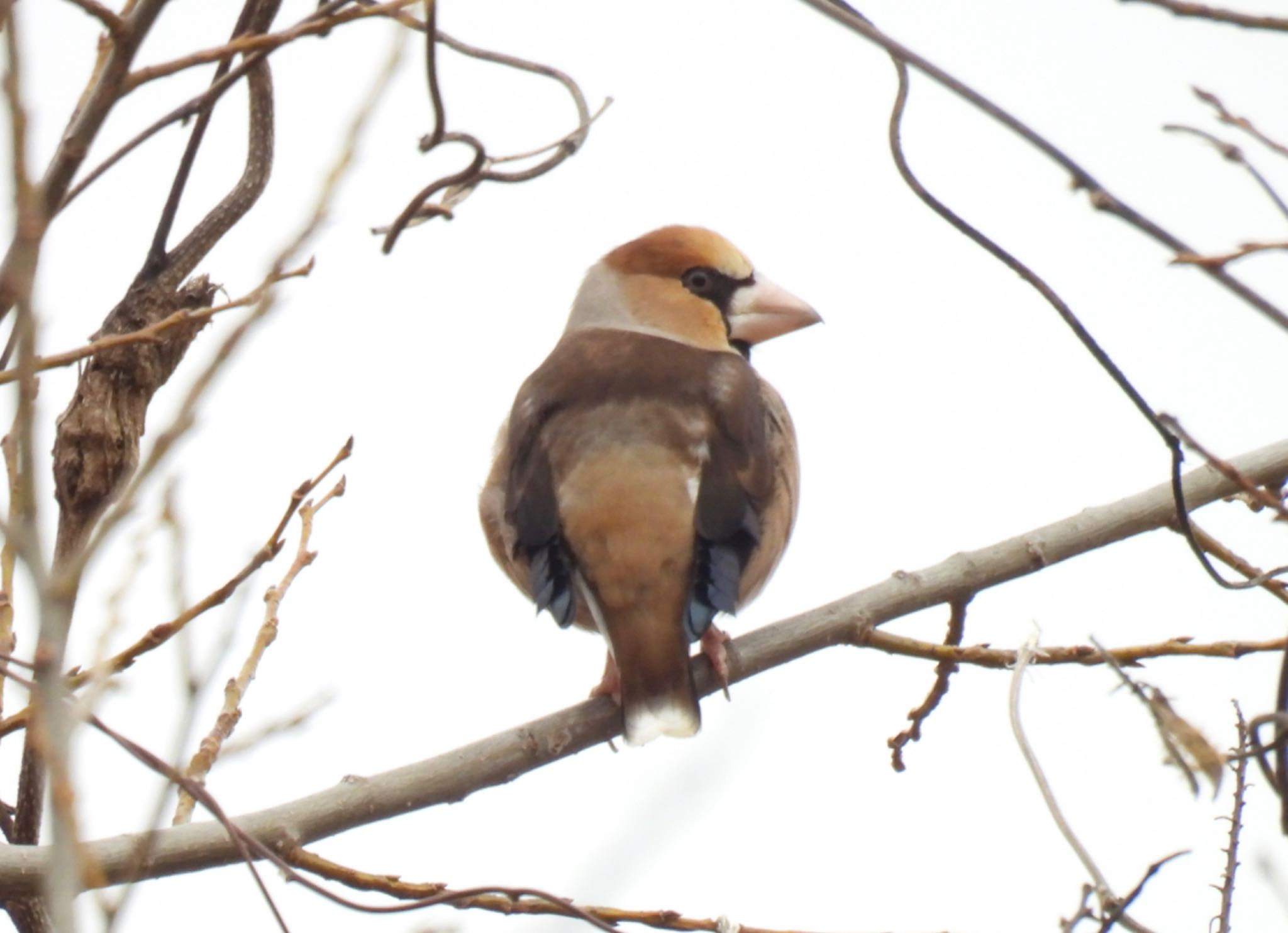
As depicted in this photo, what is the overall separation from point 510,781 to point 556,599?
0.74 m

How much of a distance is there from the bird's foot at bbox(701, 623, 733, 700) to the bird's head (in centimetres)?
153

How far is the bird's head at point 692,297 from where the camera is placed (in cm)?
496

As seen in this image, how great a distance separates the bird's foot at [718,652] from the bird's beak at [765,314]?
1565 mm

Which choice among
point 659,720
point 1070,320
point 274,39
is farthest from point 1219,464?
point 659,720

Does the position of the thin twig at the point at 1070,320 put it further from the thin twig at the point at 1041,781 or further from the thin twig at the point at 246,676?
the thin twig at the point at 246,676

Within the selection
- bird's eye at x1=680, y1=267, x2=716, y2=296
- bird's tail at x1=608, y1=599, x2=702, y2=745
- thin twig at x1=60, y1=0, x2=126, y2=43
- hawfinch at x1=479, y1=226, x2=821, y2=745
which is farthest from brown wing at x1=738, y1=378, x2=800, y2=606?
thin twig at x1=60, y1=0, x2=126, y2=43

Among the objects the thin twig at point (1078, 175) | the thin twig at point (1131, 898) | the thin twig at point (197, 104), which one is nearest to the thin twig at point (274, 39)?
the thin twig at point (197, 104)

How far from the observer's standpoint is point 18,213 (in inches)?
50.4

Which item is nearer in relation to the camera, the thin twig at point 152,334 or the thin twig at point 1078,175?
the thin twig at point 1078,175

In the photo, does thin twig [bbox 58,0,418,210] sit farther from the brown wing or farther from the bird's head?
the bird's head

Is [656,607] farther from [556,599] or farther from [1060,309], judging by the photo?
[1060,309]

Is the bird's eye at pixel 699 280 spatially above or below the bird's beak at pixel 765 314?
above

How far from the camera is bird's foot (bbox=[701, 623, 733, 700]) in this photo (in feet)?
11.3

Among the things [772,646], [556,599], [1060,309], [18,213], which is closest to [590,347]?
[556,599]
